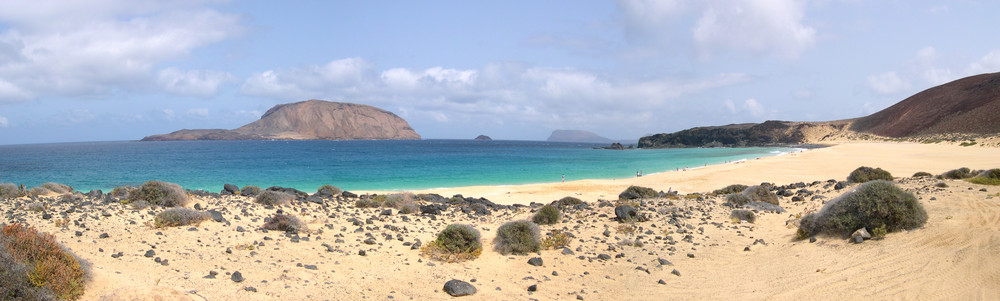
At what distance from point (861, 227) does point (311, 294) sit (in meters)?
9.85

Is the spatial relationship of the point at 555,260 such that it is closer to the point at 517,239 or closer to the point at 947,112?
the point at 517,239

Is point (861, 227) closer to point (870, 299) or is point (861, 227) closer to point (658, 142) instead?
point (870, 299)

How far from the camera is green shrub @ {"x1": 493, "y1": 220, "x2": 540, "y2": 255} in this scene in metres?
9.38

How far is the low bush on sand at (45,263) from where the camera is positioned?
5.21m

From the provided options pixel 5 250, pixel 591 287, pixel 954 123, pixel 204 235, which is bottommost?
pixel 591 287

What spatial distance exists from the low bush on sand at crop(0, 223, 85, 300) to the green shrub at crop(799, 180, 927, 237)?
12.2 metres

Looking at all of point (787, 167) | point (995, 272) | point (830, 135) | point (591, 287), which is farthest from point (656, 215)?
point (830, 135)

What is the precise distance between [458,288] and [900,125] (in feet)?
386

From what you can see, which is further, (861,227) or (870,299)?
(861,227)

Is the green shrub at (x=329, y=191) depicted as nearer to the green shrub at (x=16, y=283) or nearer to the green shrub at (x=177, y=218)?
the green shrub at (x=177, y=218)

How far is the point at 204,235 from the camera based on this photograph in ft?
29.1

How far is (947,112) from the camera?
83.8 metres

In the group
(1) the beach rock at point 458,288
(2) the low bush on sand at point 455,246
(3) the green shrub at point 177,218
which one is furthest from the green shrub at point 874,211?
(3) the green shrub at point 177,218

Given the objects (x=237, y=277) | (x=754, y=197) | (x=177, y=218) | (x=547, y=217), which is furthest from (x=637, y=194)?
(x=177, y=218)
